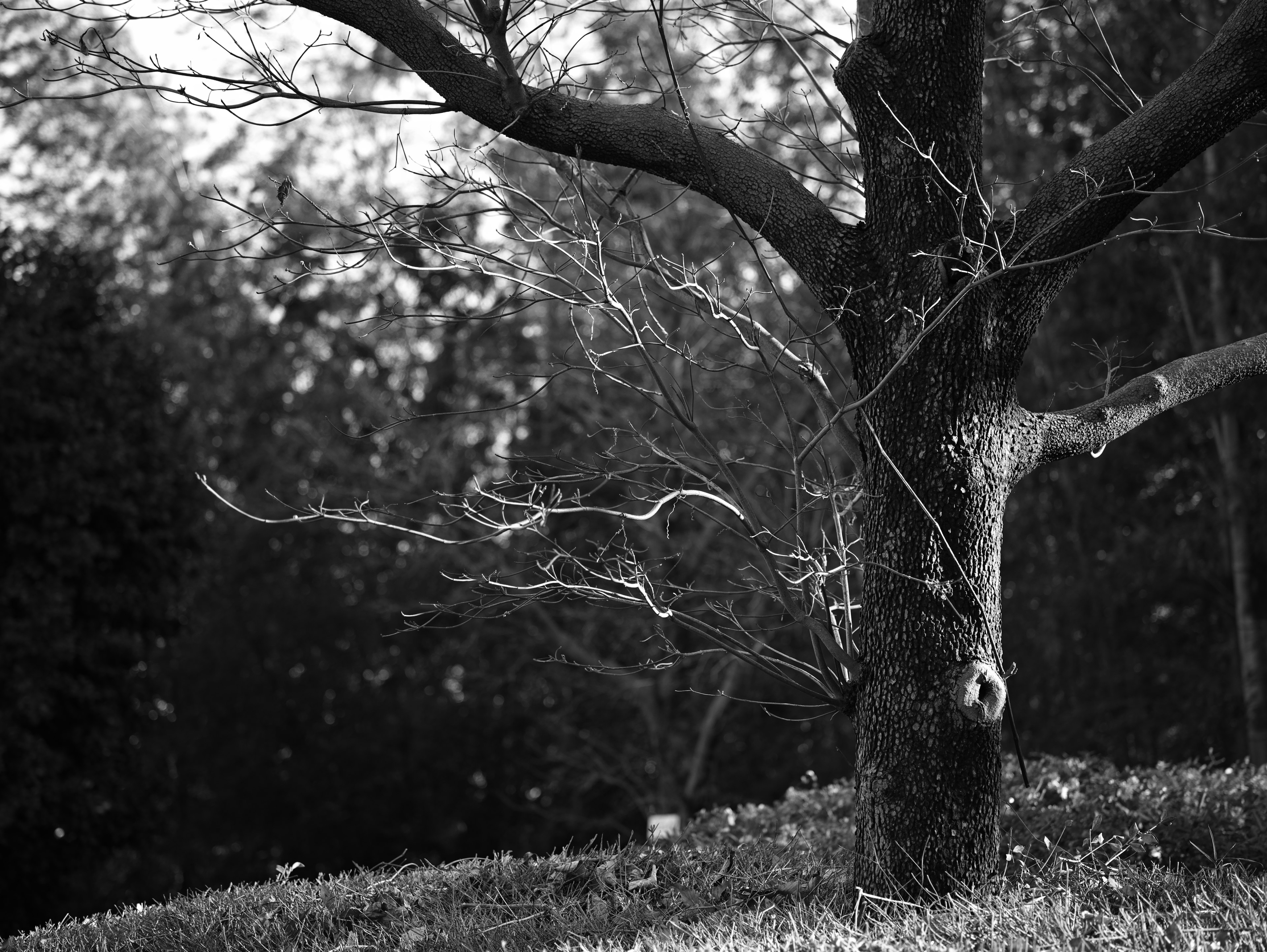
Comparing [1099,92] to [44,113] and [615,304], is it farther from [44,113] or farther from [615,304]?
[44,113]

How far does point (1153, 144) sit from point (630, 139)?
1.30m

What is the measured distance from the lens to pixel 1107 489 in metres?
9.99

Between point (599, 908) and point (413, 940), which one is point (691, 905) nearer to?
point (599, 908)

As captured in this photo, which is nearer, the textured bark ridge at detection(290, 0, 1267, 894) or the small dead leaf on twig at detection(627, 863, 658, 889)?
the textured bark ridge at detection(290, 0, 1267, 894)

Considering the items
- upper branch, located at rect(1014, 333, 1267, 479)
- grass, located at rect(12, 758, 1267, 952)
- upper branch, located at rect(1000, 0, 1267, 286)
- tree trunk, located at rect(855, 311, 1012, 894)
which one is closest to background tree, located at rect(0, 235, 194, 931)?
grass, located at rect(12, 758, 1267, 952)

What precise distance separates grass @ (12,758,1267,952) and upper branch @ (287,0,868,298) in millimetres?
1536

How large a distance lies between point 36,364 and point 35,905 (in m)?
4.03

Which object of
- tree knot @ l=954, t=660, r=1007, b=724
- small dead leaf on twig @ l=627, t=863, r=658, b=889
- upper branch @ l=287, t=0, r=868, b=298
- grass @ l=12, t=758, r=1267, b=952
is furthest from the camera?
small dead leaf on twig @ l=627, t=863, r=658, b=889

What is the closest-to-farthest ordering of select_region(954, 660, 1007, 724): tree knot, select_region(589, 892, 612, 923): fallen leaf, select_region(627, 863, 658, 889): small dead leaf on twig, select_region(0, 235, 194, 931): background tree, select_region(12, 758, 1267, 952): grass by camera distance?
select_region(12, 758, 1267, 952): grass < select_region(954, 660, 1007, 724): tree knot < select_region(589, 892, 612, 923): fallen leaf < select_region(627, 863, 658, 889): small dead leaf on twig < select_region(0, 235, 194, 931): background tree

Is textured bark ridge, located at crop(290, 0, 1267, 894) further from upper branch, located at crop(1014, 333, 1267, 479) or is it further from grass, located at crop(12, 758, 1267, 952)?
grass, located at crop(12, 758, 1267, 952)

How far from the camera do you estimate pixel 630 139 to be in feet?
10.3

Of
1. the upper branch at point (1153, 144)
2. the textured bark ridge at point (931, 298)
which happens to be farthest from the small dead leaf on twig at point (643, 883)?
the upper branch at point (1153, 144)

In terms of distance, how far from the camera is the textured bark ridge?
2.89 meters

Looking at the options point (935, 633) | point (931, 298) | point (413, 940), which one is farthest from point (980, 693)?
point (413, 940)
